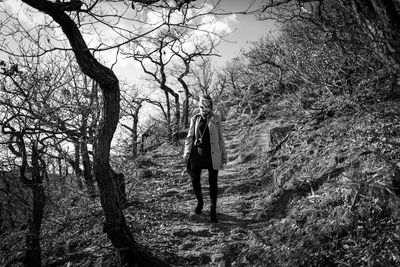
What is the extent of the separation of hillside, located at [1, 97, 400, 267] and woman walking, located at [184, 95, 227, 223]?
0.69 m

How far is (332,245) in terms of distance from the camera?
3.20 meters

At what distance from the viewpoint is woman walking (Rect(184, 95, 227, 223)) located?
5023 millimetres

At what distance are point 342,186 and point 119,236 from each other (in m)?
2.82

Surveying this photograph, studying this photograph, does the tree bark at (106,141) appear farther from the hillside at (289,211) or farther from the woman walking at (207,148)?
the woman walking at (207,148)

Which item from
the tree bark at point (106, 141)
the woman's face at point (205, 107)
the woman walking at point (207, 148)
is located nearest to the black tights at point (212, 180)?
the woman walking at point (207, 148)

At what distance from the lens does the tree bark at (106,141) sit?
4102 millimetres

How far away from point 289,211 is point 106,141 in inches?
106

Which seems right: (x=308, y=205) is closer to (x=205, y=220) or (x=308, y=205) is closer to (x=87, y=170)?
(x=205, y=220)

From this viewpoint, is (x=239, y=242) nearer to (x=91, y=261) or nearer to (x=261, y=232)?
(x=261, y=232)

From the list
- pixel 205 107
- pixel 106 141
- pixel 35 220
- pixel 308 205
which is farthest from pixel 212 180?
pixel 35 220

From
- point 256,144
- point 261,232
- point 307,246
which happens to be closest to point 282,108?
point 256,144

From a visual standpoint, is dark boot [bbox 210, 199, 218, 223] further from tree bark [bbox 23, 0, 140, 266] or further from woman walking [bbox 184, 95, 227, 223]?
tree bark [bbox 23, 0, 140, 266]

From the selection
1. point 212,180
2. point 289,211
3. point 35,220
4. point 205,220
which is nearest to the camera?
point 289,211

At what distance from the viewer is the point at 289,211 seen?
181 inches
